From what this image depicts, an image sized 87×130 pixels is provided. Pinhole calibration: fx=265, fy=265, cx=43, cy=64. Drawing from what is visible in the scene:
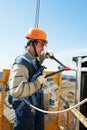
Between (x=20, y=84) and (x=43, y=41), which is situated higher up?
(x=43, y=41)

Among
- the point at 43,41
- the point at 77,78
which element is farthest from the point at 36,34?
the point at 77,78

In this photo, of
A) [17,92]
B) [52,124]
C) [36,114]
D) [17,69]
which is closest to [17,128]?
[36,114]

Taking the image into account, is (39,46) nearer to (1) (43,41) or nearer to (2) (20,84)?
(1) (43,41)

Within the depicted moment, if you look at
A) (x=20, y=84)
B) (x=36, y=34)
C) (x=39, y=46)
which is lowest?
(x=20, y=84)

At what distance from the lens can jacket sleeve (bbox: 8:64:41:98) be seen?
135 inches

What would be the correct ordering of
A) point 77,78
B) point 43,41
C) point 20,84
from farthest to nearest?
1. point 77,78
2. point 43,41
3. point 20,84

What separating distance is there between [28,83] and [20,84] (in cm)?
13

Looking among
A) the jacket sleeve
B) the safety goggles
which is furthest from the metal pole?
the jacket sleeve

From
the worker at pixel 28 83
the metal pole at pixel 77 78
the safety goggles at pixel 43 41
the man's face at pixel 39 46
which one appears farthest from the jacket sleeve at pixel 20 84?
the metal pole at pixel 77 78

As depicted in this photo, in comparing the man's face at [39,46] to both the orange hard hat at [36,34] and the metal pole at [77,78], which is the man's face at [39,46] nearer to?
the orange hard hat at [36,34]

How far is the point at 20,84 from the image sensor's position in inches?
135

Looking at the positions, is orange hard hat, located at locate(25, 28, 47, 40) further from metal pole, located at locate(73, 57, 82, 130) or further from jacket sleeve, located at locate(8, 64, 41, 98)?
metal pole, located at locate(73, 57, 82, 130)

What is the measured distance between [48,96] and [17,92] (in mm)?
1074

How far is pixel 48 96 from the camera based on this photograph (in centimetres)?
439
